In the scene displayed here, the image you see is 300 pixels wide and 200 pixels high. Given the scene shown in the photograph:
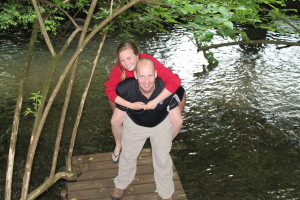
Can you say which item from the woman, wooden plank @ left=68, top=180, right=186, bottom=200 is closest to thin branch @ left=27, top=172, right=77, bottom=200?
wooden plank @ left=68, top=180, right=186, bottom=200

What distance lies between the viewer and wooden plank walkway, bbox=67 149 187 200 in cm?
436

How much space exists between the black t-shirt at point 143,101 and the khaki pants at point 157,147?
7cm

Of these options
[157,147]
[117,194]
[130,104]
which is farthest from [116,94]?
[117,194]

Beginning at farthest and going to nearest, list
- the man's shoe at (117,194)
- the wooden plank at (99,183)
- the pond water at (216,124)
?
the pond water at (216,124) < the wooden plank at (99,183) < the man's shoe at (117,194)

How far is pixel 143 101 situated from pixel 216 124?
417cm

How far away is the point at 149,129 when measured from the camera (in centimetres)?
370

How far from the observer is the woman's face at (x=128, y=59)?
351cm

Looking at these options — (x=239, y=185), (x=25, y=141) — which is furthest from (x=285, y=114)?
(x=25, y=141)

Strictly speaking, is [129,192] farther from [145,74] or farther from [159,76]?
[145,74]

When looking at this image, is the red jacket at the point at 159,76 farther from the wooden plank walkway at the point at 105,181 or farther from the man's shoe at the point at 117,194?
the wooden plank walkway at the point at 105,181

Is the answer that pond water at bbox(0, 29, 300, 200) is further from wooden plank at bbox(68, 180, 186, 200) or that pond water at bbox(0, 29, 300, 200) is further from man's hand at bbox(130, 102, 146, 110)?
man's hand at bbox(130, 102, 146, 110)

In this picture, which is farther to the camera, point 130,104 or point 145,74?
point 130,104

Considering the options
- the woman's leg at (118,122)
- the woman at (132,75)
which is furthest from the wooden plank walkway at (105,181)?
the woman at (132,75)

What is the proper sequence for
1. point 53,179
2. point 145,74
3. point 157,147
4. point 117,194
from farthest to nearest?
point 117,194 < point 53,179 < point 157,147 < point 145,74
